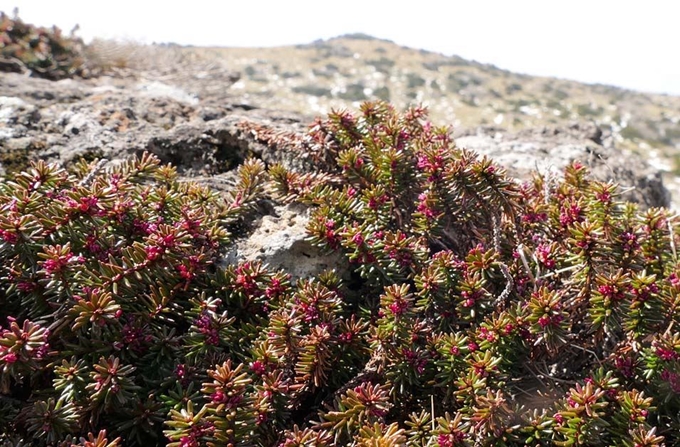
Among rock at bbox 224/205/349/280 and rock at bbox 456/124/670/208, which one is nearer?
rock at bbox 224/205/349/280

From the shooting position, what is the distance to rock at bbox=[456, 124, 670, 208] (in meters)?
4.40

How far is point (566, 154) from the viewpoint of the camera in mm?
4637

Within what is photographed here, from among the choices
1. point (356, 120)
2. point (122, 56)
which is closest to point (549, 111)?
point (122, 56)

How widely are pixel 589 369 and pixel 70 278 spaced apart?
2308 mm

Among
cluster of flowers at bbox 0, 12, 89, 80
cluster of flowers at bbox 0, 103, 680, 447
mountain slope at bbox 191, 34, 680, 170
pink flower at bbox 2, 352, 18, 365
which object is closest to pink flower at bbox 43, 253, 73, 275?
cluster of flowers at bbox 0, 103, 680, 447

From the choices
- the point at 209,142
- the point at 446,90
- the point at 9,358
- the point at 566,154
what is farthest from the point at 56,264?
the point at 446,90

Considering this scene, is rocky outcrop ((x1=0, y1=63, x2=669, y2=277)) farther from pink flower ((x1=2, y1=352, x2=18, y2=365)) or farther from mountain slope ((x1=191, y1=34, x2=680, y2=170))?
mountain slope ((x1=191, y1=34, x2=680, y2=170))

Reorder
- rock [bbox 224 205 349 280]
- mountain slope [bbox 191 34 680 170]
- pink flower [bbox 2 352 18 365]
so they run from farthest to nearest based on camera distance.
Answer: mountain slope [bbox 191 34 680 170], rock [bbox 224 205 349 280], pink flower [bbox 2 352 18 365]

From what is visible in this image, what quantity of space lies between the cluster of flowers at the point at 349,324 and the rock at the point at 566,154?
1.73 metres

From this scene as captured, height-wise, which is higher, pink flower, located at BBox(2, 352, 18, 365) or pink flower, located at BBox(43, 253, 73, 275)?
pink flower, located at BBox(43, 253, 73, 275)

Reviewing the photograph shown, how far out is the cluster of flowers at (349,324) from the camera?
75.1 inches

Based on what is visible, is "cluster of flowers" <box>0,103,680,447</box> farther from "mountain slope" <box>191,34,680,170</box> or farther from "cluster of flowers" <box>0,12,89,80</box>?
"mountain slope" <box>191,34,680,170</box>

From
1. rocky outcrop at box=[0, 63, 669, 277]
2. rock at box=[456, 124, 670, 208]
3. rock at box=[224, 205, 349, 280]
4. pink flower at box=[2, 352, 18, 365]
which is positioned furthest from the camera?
rock at box=[456, 124, 670, 208]

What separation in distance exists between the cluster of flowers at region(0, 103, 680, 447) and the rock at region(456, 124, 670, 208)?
173 cm
